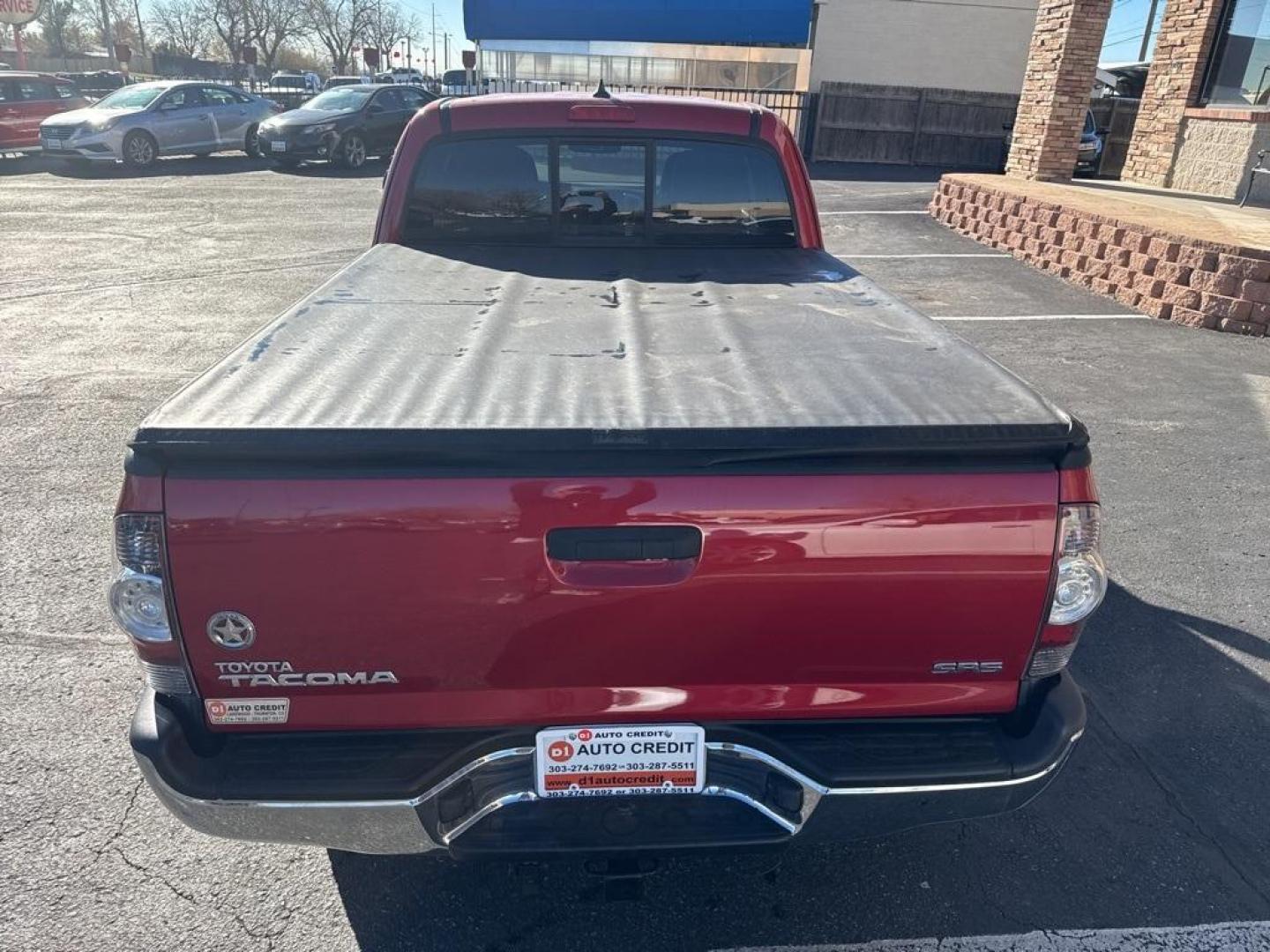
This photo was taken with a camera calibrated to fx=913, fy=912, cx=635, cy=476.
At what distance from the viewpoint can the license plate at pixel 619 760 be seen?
6.82 ft

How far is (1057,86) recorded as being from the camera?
528 inches

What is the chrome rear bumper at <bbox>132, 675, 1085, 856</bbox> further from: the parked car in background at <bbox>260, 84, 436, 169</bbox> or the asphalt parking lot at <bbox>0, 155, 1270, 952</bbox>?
the parked car in background at <bbox>260, 84, 436, 169</bbox>

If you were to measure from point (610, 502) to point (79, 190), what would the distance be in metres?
18.1

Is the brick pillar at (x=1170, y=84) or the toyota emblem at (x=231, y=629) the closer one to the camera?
the toyota emblem at (x=231, y=629)

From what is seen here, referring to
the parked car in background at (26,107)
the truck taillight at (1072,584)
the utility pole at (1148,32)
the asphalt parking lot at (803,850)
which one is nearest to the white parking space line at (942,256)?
the asphalt parking lot at (803,850)

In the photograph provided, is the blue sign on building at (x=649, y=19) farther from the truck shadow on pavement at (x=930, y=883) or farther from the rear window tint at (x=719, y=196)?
the truck shadow on pavement at (x=930, y=883)

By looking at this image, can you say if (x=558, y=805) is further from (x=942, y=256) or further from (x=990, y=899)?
(x=942, y=256)

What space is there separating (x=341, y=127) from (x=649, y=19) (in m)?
7.12

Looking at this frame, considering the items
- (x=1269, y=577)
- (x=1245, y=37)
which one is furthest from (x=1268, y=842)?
(x=1245, y=37)

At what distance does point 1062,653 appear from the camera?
2.15 meters

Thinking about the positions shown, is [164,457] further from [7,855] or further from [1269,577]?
[1269,577]

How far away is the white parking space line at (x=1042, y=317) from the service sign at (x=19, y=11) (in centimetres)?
3581

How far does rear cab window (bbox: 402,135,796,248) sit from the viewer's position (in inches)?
163

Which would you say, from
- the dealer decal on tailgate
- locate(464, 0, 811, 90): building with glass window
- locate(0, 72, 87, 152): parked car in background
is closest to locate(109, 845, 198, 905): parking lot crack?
the dealer decal on tailgate
